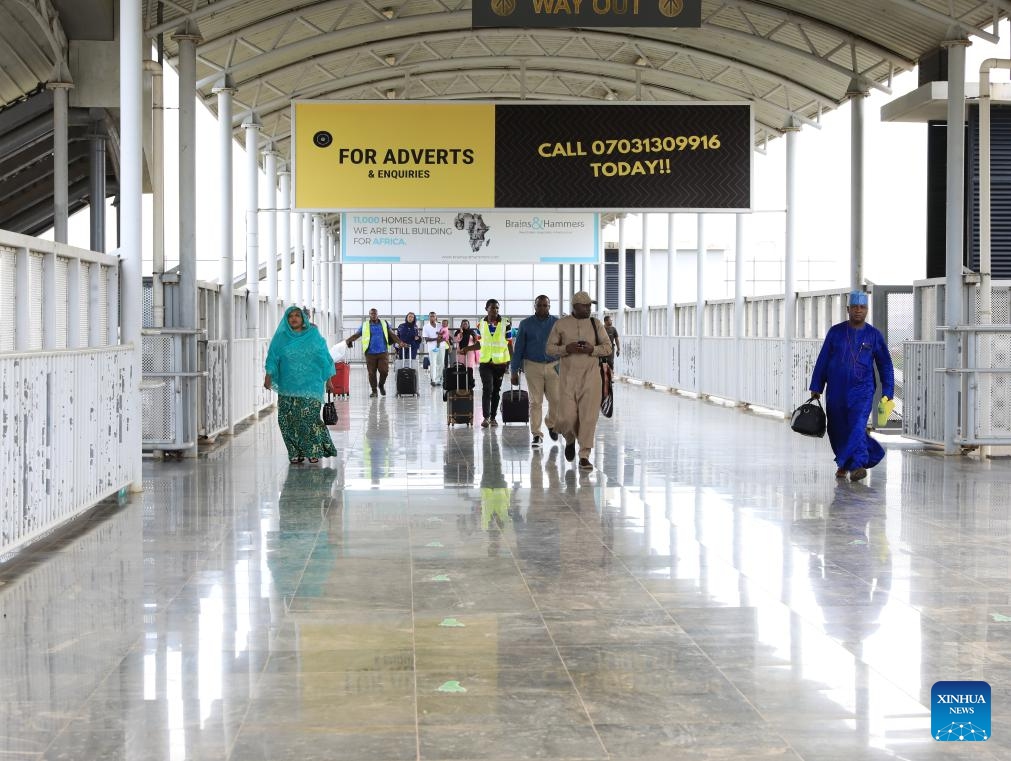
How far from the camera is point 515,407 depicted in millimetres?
18203

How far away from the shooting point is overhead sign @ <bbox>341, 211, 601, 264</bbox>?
27641 mm

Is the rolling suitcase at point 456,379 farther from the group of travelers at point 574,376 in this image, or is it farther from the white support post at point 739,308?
the white support post at point 739,308

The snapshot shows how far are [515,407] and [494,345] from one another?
94 cm

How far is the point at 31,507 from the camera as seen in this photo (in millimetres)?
7855

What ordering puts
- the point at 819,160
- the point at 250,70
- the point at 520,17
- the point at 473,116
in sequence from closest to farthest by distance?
the point at 520,17 → the point at 473,116 → the point at 250,70 → the point at 819,160

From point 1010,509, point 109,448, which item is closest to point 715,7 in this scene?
point 1010,509

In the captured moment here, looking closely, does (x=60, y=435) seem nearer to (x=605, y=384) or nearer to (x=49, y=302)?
(x=49, y=302)

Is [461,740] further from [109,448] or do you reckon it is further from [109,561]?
[109,448]

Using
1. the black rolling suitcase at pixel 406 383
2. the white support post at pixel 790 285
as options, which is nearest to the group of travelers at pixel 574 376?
the white support post at pixel 790 285

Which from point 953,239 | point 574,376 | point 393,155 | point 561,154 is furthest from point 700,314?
point 574,376

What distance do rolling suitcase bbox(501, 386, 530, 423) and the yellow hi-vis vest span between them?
663mm

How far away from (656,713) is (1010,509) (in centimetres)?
632

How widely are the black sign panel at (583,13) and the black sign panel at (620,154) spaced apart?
4.66 meters

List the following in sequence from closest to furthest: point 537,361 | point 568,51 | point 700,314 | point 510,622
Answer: point 510,622, point 537,361, point 568,51, point 700,314
